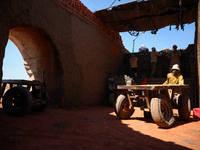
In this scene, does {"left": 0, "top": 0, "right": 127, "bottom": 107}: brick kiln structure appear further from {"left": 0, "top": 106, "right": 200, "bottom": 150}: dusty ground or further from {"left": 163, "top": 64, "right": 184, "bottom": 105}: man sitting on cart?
{"left": 163, "top": 64, "right": 184, "bottom": 105}: man sitting on cart

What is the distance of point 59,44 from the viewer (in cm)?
602

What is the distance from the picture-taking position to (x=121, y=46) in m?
11.9

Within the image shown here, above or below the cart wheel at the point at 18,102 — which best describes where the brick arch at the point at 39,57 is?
above

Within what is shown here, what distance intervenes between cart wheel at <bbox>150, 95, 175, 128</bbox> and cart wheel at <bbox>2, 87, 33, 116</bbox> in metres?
3.10

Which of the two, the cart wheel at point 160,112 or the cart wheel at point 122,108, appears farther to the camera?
the cart wheel at point 122,108

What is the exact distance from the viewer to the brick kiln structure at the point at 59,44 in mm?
4695

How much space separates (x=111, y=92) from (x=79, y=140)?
251 inches

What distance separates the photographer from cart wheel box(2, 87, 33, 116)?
403 centimetres

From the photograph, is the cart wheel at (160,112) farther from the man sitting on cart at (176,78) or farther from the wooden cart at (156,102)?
the man sitting on cart at (176,78)

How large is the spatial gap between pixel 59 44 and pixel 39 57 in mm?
1056

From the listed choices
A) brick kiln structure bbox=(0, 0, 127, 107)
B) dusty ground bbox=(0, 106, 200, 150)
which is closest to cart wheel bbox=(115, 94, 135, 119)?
dusty ground bbox=(0, 106, 200, 150)

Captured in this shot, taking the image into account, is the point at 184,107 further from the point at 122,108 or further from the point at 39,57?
the point at 39,57

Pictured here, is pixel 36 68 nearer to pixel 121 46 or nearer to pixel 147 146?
pixel 147 146

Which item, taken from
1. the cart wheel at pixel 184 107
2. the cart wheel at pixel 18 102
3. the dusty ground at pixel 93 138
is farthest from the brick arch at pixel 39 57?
the cart wheel at pixel 184 107
